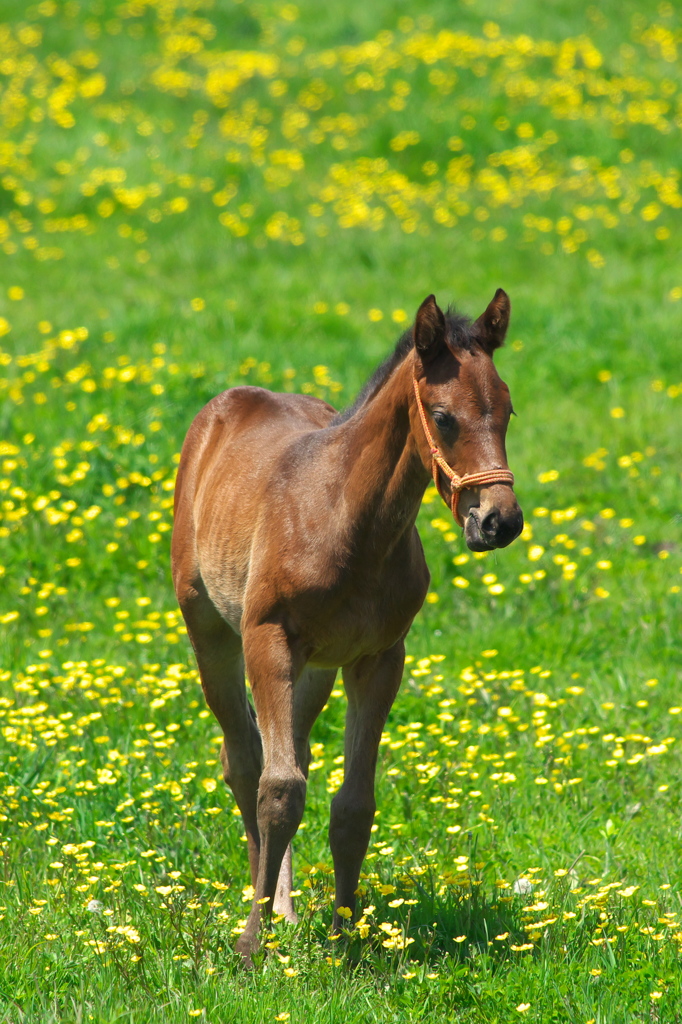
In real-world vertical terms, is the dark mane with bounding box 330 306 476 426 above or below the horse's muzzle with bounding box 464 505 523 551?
above

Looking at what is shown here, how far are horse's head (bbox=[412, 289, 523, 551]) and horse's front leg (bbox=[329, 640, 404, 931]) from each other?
84 centimetres

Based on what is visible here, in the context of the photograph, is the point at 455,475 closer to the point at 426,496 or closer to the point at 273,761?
the point at 273,761

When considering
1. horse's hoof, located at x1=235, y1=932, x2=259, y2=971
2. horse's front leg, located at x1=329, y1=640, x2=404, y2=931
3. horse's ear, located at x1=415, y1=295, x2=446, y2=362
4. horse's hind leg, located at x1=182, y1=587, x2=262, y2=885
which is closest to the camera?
horse's ear, located at x1=415, y1=295, x2=446, y2=362

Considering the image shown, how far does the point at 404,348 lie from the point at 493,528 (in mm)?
859

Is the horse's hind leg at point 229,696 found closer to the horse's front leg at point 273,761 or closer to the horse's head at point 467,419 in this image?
the horse's front leg at point 273,761

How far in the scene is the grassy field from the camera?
3816mm

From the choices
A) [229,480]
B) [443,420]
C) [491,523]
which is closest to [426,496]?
[229,480]

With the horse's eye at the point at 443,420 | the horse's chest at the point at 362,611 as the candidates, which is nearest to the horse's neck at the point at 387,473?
the horse's chest at the point at 362,611

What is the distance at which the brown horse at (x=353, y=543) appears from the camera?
339 centimetres

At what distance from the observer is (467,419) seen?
3.36 metres

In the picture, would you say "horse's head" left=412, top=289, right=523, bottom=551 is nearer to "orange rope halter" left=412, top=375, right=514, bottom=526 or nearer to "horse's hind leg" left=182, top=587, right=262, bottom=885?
"orange rope halter" left=412, top=375, right=514, bottom=526

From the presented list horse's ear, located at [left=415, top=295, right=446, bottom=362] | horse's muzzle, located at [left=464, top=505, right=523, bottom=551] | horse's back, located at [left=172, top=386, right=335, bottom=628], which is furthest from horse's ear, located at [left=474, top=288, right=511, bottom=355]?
horse's back, located at [left=172, top=386, right=335, bottom=628]

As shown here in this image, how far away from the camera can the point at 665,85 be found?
50.5ft

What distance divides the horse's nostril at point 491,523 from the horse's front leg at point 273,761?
0.93 m
